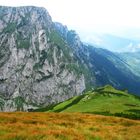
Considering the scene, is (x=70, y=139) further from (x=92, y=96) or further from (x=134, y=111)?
(x=92, y=96)

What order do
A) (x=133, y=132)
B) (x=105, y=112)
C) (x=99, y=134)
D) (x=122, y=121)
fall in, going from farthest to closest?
(x=105, y=112), (x=122, y=121), (x=133, y=132), (x=99, y=134)

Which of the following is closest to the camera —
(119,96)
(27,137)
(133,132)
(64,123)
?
(27,137)

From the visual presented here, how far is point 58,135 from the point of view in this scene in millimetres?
25484

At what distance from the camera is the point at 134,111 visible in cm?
11531

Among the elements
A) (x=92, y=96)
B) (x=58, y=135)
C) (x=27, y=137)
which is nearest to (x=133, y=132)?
(x=58, y=135)

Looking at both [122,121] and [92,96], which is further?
[92,96]

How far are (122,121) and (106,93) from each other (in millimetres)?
127656

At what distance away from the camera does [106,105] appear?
5049 inches

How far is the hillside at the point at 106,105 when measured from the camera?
364 ft

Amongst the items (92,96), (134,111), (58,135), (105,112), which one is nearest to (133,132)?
(58,135)

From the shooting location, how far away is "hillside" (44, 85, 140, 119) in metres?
111

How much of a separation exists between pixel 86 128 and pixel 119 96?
435 feet

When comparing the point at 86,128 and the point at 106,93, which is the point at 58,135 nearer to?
the point at 86,128

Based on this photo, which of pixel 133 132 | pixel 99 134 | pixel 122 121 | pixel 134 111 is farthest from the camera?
pixel 134 111
